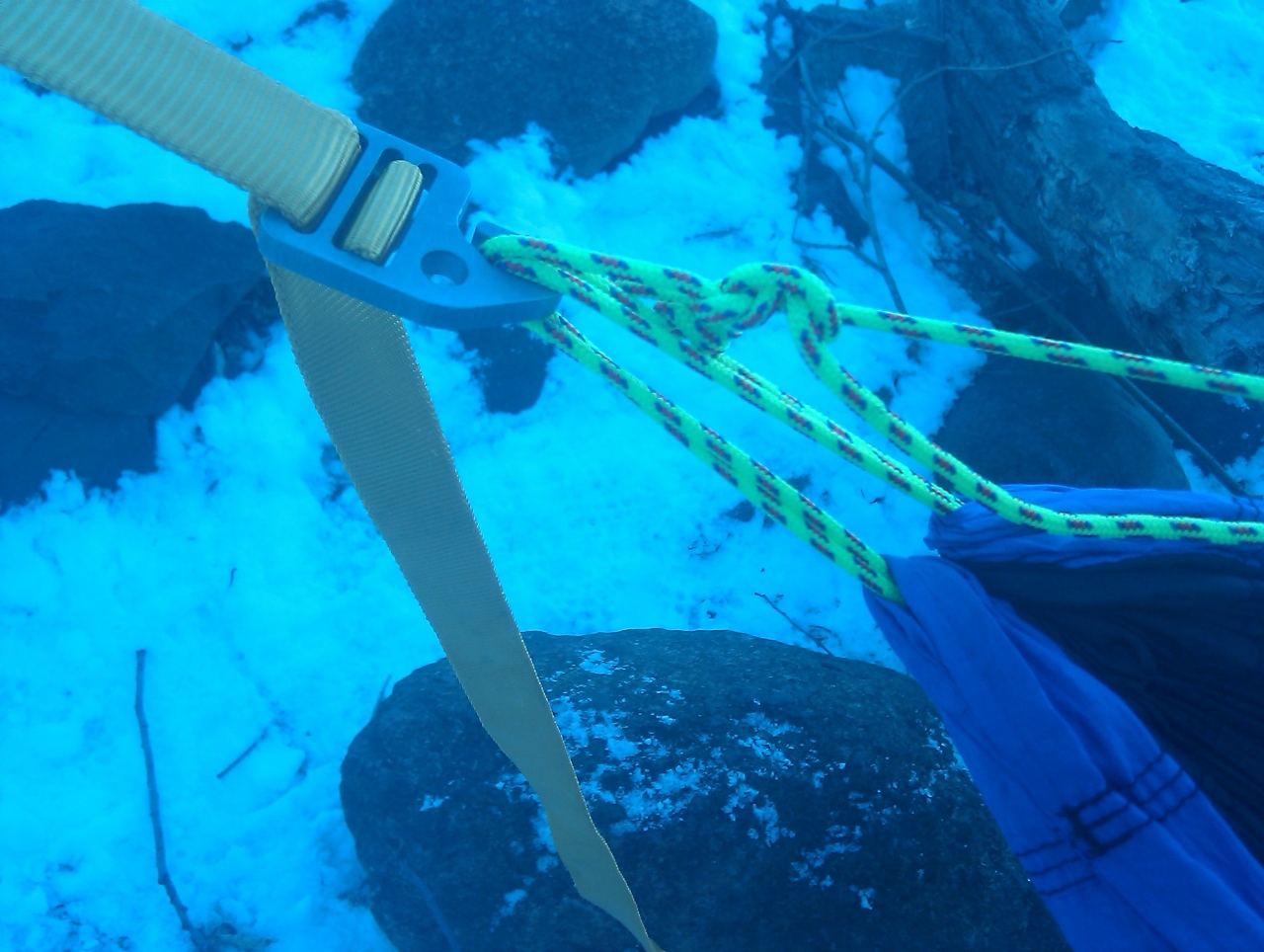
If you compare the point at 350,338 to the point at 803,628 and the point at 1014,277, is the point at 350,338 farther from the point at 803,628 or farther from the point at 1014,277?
the point at 1014,277

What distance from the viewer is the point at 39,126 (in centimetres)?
211

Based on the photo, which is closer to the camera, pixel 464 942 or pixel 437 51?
pixel 464 942

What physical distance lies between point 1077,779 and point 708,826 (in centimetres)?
63

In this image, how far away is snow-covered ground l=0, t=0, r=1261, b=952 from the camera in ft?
5.41

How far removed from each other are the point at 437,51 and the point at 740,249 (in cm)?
104

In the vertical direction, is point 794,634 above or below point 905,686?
above

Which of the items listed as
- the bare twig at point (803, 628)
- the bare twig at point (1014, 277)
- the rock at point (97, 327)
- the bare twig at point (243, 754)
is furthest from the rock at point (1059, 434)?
the rock at point (97, 327)

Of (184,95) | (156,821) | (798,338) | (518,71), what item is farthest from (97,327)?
(798,338)

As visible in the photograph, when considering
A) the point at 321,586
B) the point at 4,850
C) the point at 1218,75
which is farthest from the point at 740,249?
the point at 4,850

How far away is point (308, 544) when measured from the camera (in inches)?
76.4

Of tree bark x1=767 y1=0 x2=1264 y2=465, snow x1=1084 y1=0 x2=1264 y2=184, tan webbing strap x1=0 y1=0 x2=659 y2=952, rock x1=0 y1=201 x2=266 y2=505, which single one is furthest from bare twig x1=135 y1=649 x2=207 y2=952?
snow x1=1084 y1=0 x2=1264 y2=184

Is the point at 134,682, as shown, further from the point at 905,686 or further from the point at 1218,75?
the point at 1218,75

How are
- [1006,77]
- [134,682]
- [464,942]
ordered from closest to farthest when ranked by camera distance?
[464,942] < [134,682] < [1006,77]

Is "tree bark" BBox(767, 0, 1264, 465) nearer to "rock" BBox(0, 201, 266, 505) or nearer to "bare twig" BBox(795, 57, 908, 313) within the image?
"bare twig" BBox(795, 57, 908, 313)
